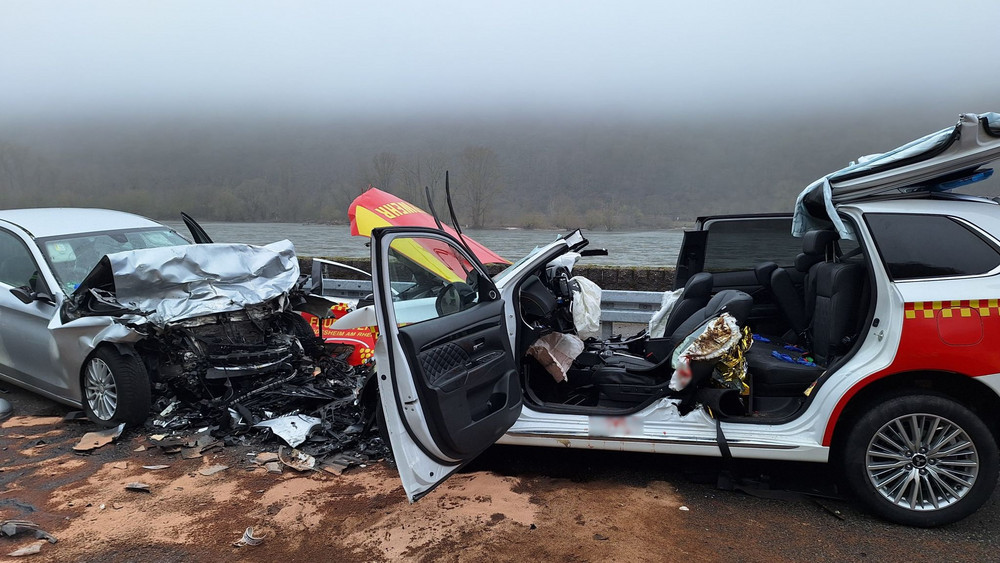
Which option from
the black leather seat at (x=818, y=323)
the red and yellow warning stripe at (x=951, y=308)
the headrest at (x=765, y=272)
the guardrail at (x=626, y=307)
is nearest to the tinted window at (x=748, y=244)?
the headrest at (x=765, y=272)

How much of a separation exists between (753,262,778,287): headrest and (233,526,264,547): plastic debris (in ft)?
12.7

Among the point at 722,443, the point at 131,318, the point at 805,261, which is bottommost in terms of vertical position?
the point at 722,443

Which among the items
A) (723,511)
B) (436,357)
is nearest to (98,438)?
(436,357)

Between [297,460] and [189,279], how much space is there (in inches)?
78.4

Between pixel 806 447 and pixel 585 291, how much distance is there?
1565mm

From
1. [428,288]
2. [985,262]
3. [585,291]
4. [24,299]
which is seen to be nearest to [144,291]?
[24,299]

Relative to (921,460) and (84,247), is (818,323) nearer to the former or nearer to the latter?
(921,460)

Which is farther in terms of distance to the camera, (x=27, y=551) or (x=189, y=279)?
(x=189, y=279)

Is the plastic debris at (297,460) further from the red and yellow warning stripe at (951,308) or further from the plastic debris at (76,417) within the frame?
the red and yellow warning stripe at (951,308)

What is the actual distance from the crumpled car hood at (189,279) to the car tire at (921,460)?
177 inches

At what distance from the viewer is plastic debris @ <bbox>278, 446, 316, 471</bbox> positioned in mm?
4127

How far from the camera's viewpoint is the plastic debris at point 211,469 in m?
4.10

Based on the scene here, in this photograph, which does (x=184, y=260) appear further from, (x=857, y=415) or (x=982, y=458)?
(x=982, y=458)

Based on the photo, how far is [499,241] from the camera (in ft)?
43.8
